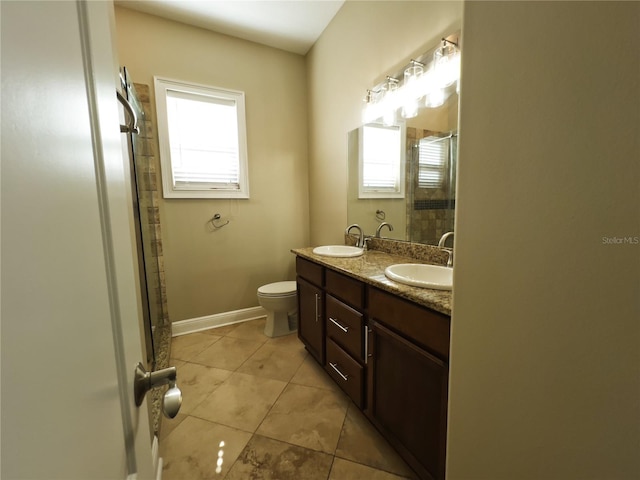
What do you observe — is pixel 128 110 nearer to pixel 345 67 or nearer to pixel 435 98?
pixel 435 98

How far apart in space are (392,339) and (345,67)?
2.16 meters

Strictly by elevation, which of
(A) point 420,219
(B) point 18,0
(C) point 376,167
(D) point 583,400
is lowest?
(D) point 583,400

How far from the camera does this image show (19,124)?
0.22 m

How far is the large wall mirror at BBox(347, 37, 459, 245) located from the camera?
58.2 inches

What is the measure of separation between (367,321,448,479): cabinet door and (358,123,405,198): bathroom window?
106 centimetres

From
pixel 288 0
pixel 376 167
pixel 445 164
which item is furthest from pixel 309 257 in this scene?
pixel 288 0

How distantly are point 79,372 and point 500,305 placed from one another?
709mm

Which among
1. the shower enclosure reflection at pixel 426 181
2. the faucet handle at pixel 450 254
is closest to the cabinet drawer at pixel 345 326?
the faucet handle at pixel 450 254

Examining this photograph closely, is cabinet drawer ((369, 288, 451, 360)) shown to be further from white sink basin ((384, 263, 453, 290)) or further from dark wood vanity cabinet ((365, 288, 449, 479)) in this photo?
white sink basin ((384, 263, 453, 290))

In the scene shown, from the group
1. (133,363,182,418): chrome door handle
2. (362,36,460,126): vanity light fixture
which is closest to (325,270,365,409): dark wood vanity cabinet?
(133,363,182,418): chrome door handle

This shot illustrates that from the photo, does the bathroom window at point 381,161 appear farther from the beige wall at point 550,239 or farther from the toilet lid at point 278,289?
the beige wall at point 550,239

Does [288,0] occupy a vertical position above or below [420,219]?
above

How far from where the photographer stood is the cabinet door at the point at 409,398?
96 cm

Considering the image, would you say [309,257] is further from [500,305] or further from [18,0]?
[18,0]
